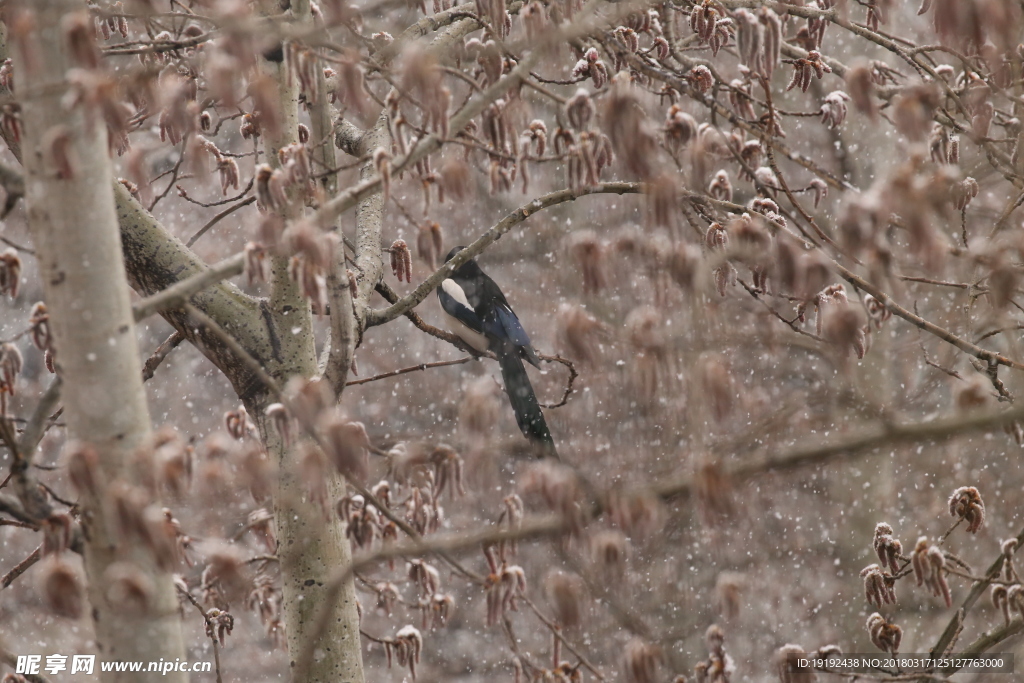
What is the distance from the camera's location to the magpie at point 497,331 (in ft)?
10.5

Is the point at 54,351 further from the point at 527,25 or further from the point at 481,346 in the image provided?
the point at 481,346

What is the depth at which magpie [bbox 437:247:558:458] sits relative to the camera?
319 centimetres

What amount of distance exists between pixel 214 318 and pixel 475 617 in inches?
247

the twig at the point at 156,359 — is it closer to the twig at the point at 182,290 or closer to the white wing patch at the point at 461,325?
→ the twig at the point at 182,290

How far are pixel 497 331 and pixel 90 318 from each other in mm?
2470

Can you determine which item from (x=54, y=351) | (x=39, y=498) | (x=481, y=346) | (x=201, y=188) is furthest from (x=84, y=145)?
(x=201, y=188)

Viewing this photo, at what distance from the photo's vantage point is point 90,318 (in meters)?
1.66

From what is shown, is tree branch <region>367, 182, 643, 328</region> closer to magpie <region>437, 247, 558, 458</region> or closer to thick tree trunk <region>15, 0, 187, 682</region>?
magpie <region>437, 247, 558, 458</region>

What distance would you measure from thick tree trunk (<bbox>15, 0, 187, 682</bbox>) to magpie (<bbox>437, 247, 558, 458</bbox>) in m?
1.58

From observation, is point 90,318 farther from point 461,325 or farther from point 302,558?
point 461,325

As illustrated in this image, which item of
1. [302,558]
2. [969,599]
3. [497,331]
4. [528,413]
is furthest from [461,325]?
[969,599]

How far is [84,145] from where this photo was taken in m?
1.67

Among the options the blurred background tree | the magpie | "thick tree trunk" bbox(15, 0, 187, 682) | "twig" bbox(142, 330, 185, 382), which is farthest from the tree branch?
"thick tree trunk" bbox(15, 0, 187, 682)

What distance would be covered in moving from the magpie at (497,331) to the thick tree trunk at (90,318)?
5.18ft
